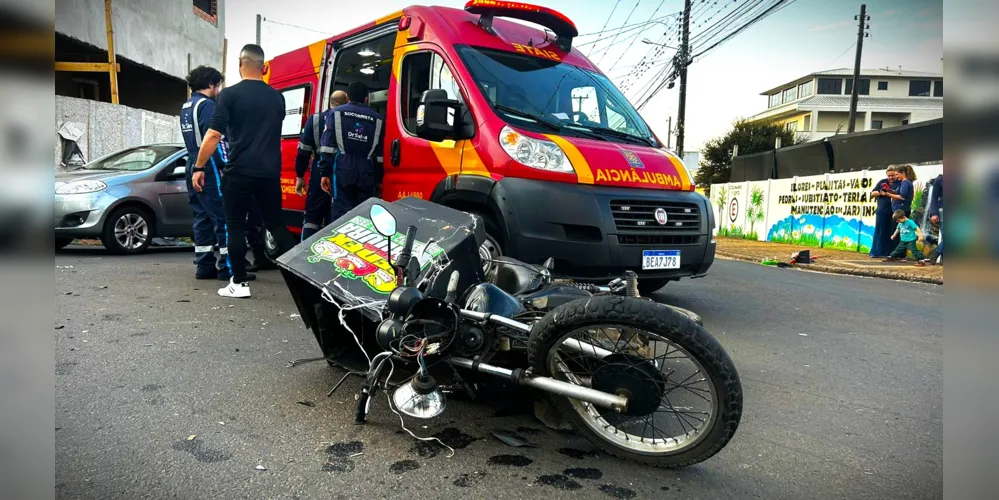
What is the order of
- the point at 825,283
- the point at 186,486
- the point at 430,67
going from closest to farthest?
the point at 186,486
the point at 430,67
the point at 825,283

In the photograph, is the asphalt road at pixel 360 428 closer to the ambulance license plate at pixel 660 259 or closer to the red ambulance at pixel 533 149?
the ambulance license plate at pixel 660 259

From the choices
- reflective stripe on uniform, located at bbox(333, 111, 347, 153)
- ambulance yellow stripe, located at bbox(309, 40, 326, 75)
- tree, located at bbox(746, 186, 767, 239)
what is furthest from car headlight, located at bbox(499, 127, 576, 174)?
tree, located at bbox(746, 186, 767, 239)

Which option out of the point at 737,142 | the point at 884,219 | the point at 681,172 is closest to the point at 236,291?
the point at 681,172

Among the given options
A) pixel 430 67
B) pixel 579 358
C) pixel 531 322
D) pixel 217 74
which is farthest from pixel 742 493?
pixel 217 74

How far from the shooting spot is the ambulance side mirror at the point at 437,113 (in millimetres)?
4305

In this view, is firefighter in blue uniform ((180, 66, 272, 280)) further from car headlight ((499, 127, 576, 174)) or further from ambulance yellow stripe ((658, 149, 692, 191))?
ambulance yellow stripe ((658, 149, 692, 191))

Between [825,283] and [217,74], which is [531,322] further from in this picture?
[825,283]

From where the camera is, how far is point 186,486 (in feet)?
6.57

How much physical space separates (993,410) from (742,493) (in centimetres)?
160

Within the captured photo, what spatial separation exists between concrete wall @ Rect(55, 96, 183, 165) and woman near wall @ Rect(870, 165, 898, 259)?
570 inches

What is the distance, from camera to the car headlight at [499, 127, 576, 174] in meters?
4.15

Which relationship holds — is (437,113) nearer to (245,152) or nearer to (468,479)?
(245,152)

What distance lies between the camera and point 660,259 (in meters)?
4.50

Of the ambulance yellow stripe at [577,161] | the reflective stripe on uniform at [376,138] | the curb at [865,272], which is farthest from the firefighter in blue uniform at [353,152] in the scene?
the curb at [865,272]
